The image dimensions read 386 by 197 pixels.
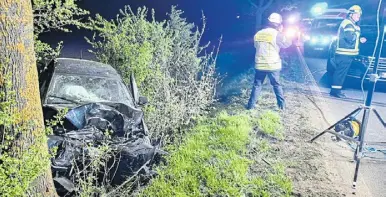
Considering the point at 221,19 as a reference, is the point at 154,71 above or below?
below

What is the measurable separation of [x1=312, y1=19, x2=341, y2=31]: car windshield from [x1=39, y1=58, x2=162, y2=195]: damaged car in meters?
10.4

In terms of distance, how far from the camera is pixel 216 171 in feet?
14.8

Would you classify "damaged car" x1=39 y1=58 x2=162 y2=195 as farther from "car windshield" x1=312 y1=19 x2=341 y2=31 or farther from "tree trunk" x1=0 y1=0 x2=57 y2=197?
"car windshield" x1=312 y1=19 x2=341 y2=31

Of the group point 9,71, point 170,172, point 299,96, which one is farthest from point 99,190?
point 299,96

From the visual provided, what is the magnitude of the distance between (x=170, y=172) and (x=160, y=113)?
5.70ft

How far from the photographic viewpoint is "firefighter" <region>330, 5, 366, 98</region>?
7660 millimetres

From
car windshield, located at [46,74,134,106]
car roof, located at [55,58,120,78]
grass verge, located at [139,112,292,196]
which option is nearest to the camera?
grass verge, located at [139,112,292,196]

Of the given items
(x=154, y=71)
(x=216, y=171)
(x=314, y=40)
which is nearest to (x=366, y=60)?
(x=314, y=40)

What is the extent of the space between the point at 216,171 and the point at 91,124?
1721 millimetres

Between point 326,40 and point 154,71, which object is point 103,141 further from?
point 326,40

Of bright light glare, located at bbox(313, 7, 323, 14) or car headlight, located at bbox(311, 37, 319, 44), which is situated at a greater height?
bright light glare, located at bbox(313, 7, 323, 14)

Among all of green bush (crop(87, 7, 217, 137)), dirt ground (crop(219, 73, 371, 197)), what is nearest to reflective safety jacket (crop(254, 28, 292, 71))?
dirt ground (crop(219, 73, 371, 197))

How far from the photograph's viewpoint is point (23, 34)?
289 centimetres

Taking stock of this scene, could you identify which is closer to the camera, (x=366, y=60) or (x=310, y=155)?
(x=310, y=155)
